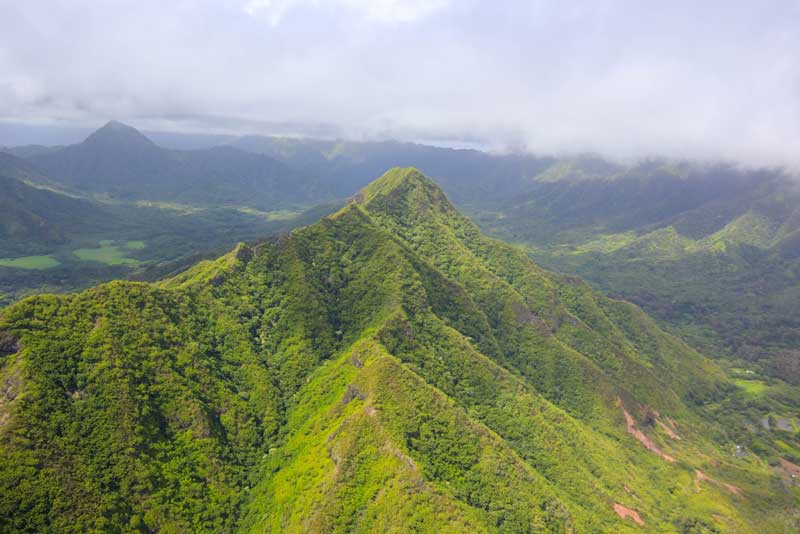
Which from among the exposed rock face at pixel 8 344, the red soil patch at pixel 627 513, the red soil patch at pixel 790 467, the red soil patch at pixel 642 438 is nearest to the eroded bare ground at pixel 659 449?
the red soil patch at pixel 642 438

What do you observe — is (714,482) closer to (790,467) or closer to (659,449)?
(659,449)

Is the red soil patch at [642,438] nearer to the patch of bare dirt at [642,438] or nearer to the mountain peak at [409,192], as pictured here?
the patch of bare dirt at [642,438]

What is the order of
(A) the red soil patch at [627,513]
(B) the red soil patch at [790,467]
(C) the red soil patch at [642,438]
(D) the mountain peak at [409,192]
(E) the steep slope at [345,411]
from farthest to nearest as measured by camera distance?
1. (D) the mountain peak at [409,192]
2. (B) the red soil patch at [790,467]
3. (C) the red soil patch at [642,438]
4. (A) the red soil patch at [627,513]
5. (E) the steep slope at [345,411]

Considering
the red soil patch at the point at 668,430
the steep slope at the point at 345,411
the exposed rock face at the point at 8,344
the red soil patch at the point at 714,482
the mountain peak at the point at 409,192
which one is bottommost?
the red soil patch at the point at 714,482

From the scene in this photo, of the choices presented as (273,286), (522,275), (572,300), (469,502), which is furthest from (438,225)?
(469,502)

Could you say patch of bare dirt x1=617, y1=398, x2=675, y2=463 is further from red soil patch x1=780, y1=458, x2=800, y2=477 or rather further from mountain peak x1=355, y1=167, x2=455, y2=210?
mountain peak x1=355, y1=167, x2=455, y2=210

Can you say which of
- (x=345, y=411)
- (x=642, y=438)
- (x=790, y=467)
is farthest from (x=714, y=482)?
(x=345, y=411)
